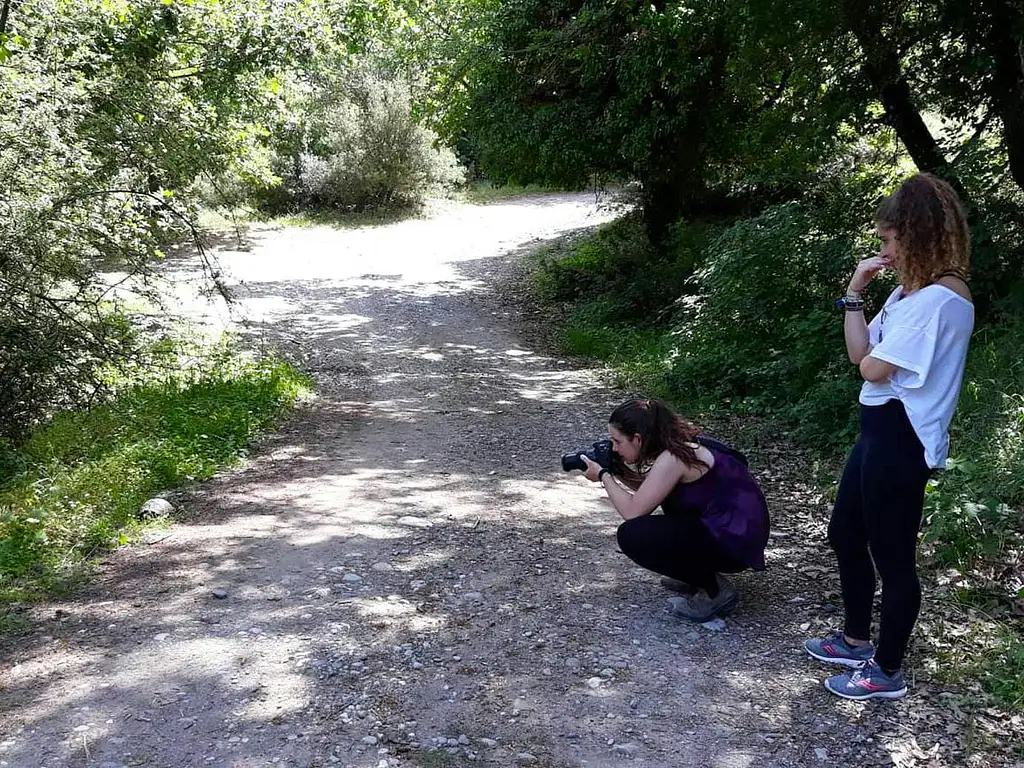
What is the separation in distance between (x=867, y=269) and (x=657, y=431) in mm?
1120

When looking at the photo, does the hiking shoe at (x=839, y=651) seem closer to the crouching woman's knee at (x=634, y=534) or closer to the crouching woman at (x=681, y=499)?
the crouching woman at (x=681, y=499)

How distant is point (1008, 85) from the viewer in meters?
7.64

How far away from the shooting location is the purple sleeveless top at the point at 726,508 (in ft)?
13.0

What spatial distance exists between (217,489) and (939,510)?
493cm

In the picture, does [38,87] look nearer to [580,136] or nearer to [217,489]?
[217,489]

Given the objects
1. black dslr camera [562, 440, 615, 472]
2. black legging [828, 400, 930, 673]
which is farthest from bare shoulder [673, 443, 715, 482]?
black legging [828, 400, 930, 673]

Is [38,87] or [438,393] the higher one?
[38,87]

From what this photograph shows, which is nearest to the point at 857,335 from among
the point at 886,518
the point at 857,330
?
the point at 857,330

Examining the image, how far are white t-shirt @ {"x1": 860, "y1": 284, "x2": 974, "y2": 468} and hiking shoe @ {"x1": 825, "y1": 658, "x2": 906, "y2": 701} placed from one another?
92 cm

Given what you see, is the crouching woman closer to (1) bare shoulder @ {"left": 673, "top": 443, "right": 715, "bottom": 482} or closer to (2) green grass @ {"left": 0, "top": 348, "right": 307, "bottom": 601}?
(1) bare shoulder @ {"left": 673, "top": 443, "right": 715, "bottom": 482}

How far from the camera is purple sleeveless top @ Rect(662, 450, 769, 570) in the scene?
156 inches

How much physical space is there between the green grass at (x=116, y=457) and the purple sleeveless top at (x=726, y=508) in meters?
3.47

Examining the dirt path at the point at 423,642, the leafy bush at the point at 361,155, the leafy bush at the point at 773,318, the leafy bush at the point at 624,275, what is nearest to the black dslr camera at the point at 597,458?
the dirt path at the point at 423,642

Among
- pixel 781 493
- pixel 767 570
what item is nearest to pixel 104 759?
pixel 767 570
